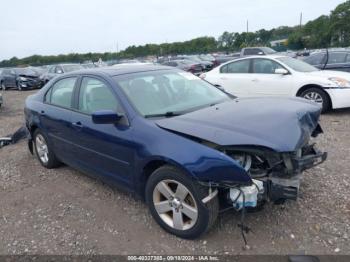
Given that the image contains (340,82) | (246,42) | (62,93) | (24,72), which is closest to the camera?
(62,93)

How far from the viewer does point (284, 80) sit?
8047 mm

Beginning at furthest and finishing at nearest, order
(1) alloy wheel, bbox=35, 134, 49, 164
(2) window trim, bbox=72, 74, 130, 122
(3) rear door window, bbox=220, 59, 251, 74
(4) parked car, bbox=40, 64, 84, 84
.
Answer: (4) parked car, bbox=40, 64, 84, 84, (3) rear door window, bbox=220, 59, 251, 74, (1) alloy wheel, bbox=35, 134, 49, 164, (2) window trim, bbox=72, 74, 130, 122

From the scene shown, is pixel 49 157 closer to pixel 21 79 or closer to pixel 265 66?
pixel 265 66

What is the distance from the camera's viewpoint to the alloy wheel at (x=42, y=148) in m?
5.25

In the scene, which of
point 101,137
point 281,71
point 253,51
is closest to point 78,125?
point 101,137

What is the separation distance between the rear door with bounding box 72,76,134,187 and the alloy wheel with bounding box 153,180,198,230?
46 cm

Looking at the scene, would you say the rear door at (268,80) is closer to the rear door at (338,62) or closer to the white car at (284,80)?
the white car at (284,80)

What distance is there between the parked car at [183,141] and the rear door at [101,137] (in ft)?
0.04

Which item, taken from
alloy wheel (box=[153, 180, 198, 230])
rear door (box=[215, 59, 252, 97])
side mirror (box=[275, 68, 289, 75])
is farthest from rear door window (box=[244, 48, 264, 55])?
alloy wheel (box=[153, 180, 198, 230])

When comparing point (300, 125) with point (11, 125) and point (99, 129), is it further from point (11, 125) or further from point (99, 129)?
point (11, 125)

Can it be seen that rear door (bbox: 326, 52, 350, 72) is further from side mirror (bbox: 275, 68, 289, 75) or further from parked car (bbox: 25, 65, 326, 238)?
parked car (bbox: 25, 65, 326, 238)

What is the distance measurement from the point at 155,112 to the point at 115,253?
144cm

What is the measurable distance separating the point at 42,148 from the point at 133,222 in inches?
98.3

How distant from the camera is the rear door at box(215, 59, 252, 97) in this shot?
871 centimetres
